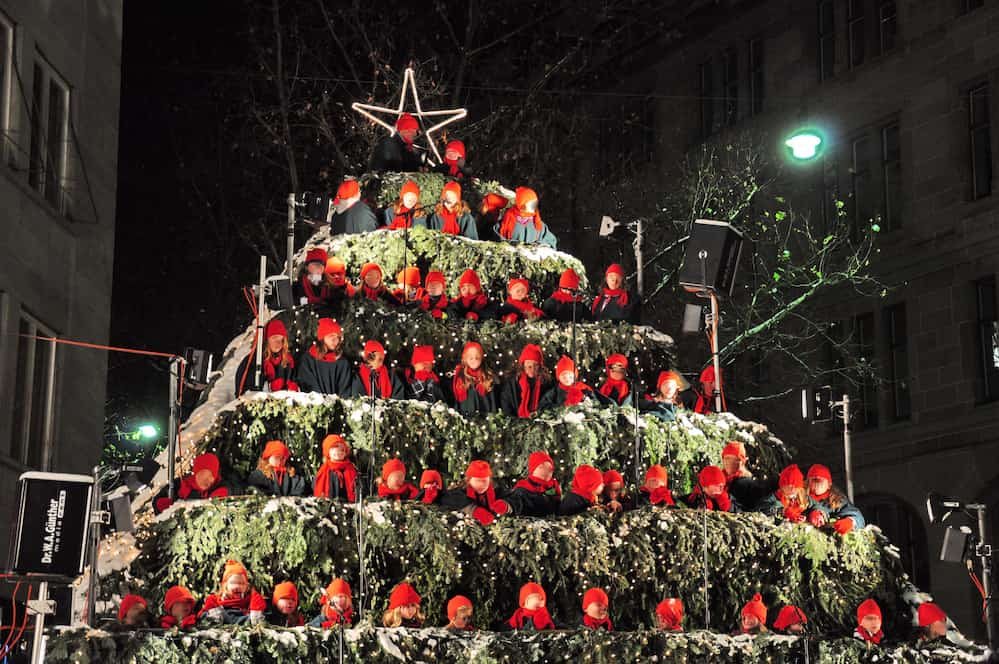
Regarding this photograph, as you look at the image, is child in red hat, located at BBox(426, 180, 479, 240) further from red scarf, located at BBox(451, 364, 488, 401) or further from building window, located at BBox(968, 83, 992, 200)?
building window, located at BBox(968, 83, 992, 200)

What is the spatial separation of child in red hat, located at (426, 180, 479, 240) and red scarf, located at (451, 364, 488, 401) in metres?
3.13

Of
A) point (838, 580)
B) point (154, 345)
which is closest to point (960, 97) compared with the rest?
point (154, 345)

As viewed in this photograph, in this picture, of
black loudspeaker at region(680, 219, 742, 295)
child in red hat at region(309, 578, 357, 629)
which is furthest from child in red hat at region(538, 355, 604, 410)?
child in red hat at region(309, 578, 357, 629)

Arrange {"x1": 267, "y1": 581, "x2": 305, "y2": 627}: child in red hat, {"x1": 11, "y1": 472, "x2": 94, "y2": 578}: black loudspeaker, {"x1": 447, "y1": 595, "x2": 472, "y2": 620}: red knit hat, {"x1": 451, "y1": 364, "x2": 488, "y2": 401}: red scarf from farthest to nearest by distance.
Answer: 1. {"x1": 451, "y1": 364, "x2": 488, "y2": 401}: red scarf
2. {"x1": 447, "y1": 595, "x2": 472, "y2": 620}: red knit hat
3. {"x1": 267, "y1": 581, "x2": 305, "y2": 627}: child in red hat
4. {"x1": 11, "y1": 472, "x2": 94, "y2": 578}: black loudspeaker

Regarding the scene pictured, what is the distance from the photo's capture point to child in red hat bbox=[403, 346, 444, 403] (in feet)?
51.7

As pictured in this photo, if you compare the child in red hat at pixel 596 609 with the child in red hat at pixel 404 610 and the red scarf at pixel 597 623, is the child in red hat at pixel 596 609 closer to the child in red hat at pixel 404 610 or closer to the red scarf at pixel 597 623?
the red scarf at pixel 597 623

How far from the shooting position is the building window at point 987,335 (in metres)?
28.8

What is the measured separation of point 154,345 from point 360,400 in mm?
17368

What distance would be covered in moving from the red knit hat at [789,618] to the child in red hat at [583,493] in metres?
1.79

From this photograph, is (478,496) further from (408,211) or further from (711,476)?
(408,211)

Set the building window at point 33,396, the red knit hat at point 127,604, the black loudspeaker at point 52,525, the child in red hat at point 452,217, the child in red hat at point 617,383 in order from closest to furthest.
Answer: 1. the black loudspeaker at point 52,525
2. the red knit hat at point 127,604
3. the child in red hat at point 617,383
4. the child in red hat at point 452,217
5. the building window at point 33,396

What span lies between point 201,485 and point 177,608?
57.5 inches

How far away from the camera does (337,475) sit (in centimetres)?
1482

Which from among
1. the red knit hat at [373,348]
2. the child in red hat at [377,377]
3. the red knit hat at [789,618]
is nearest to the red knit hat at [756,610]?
the red knit hat at [789,618]
